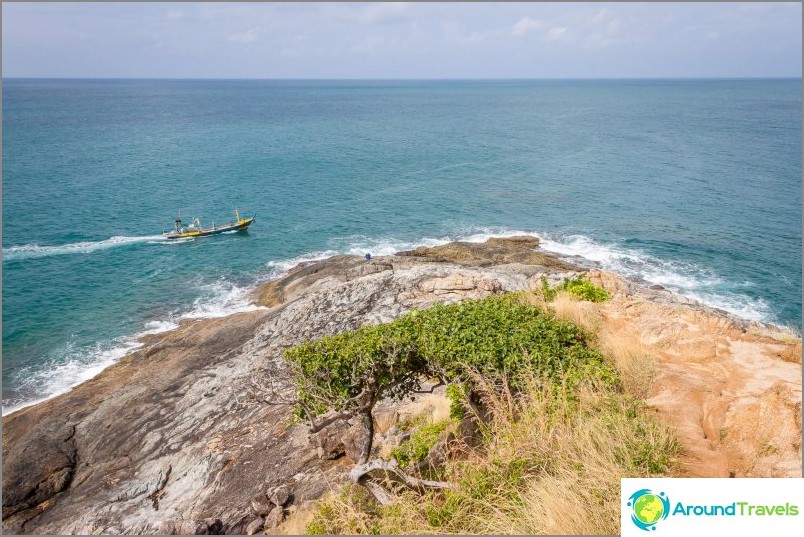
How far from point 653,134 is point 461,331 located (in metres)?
93.1

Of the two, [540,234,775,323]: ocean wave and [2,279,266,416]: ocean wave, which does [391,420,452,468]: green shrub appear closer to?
[2,279,266,416]: ocean wave

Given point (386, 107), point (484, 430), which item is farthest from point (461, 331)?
point (386, 107)

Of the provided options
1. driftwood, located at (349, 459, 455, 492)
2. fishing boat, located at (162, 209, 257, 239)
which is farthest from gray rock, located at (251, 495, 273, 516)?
fishing boat, located at (162, 209, 257, 239)

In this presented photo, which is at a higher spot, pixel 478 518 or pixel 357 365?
pixel 357 365

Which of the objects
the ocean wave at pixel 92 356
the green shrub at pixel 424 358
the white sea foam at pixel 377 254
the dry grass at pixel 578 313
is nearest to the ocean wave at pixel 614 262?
the white sea foam at pixel 377 254

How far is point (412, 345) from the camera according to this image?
34.2 ft

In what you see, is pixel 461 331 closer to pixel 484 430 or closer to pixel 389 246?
pixel 484 430

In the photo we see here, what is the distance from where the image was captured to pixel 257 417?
656 inches

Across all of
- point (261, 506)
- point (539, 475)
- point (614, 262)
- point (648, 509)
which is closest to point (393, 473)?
point (539, 475)

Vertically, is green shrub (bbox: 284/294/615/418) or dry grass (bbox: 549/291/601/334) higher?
green shrub (bbox: 284/294/615/418)

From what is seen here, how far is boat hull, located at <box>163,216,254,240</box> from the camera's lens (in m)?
44.2

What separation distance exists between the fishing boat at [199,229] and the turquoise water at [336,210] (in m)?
0.82

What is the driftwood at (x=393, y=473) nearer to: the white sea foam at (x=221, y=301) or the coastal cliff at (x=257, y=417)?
the coastal cliff at (x=257, y=417)

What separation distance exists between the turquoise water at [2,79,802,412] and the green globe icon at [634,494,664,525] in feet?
92.8
